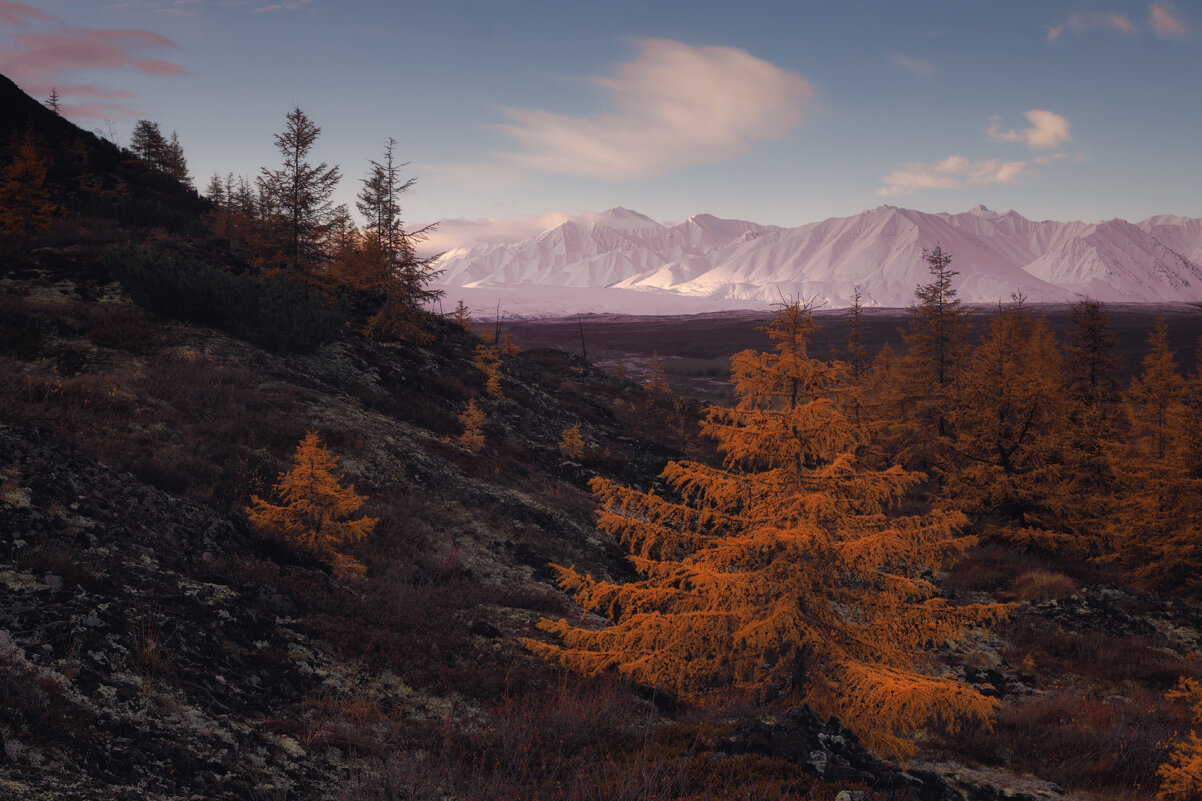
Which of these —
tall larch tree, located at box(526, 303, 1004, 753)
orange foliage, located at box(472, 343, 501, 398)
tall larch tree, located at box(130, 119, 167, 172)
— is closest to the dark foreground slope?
tall larch tree, located at box(526, 303, 1004, 753)

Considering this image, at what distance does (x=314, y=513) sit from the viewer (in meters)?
9.95

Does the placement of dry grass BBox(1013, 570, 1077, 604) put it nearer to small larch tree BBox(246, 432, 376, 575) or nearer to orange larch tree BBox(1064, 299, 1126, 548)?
orange larch tree BBox(1064, 299, 1126, 548)

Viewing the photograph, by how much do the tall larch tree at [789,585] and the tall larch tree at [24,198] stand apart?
2805 cm

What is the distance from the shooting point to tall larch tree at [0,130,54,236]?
22.2 metres

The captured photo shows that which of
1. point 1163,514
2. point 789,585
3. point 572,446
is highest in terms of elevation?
point 789,585

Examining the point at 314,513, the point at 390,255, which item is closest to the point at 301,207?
the point at 390,255

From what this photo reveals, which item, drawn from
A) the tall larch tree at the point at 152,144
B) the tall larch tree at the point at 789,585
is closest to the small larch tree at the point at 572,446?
the tall larch tree at the point at 789,585

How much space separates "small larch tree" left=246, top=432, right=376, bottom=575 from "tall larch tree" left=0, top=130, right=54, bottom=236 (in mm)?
22403

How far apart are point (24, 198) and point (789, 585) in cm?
3164

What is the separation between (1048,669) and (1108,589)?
6.58 metres

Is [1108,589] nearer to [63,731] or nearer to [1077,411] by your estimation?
[1077,411]

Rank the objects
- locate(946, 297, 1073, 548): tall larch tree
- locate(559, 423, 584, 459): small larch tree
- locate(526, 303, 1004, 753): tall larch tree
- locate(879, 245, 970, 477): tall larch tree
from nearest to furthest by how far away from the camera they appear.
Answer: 1. locate(526, 303, 1004, 753): tall larch tree
2. locate(946, 297, 1073, 548): tall larch tree
3. locate(559, 423, 584, 459): small larch tree
4. locate(879, 245, 970, 477): tall larch tree

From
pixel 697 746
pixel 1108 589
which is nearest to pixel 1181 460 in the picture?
pixel 1108 589

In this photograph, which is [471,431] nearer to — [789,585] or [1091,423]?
[789,585]
